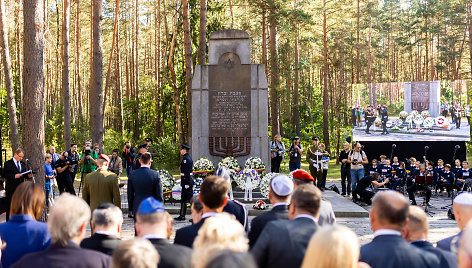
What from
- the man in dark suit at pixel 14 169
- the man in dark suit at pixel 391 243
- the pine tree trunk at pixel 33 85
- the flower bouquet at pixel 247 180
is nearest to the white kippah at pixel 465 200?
the man in dark suit at pixel 391 243

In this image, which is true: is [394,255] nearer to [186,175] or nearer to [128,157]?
[186,175]

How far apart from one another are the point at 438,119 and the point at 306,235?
2282 centimetres

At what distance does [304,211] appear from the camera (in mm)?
3830

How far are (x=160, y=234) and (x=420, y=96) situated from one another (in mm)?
23645

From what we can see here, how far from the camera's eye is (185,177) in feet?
37.3

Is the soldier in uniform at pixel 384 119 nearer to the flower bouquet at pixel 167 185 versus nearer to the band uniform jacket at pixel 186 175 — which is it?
the flower bouquet at pixel 167 185

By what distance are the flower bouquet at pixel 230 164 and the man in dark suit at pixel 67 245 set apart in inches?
412

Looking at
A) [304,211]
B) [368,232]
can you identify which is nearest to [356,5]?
[368,232]

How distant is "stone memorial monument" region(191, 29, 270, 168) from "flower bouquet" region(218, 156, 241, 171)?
2.45 ft

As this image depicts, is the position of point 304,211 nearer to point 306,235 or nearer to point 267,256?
point 306,235

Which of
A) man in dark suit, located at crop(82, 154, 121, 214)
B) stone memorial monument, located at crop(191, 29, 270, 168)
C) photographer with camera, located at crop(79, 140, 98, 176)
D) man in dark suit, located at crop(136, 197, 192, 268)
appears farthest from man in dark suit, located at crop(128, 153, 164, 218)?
stone memorial monument, located at crop(191, 29, 270, 168)

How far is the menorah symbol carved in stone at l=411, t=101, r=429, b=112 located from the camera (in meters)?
24.8

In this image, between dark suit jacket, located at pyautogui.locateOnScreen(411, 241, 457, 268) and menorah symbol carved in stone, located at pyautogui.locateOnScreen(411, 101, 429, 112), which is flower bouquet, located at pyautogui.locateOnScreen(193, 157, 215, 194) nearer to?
dark suit jacket, located at pyautogui.locateOnScreen(411, 241, 457, 268)

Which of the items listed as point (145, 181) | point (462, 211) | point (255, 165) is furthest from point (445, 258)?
point (255, 165)
